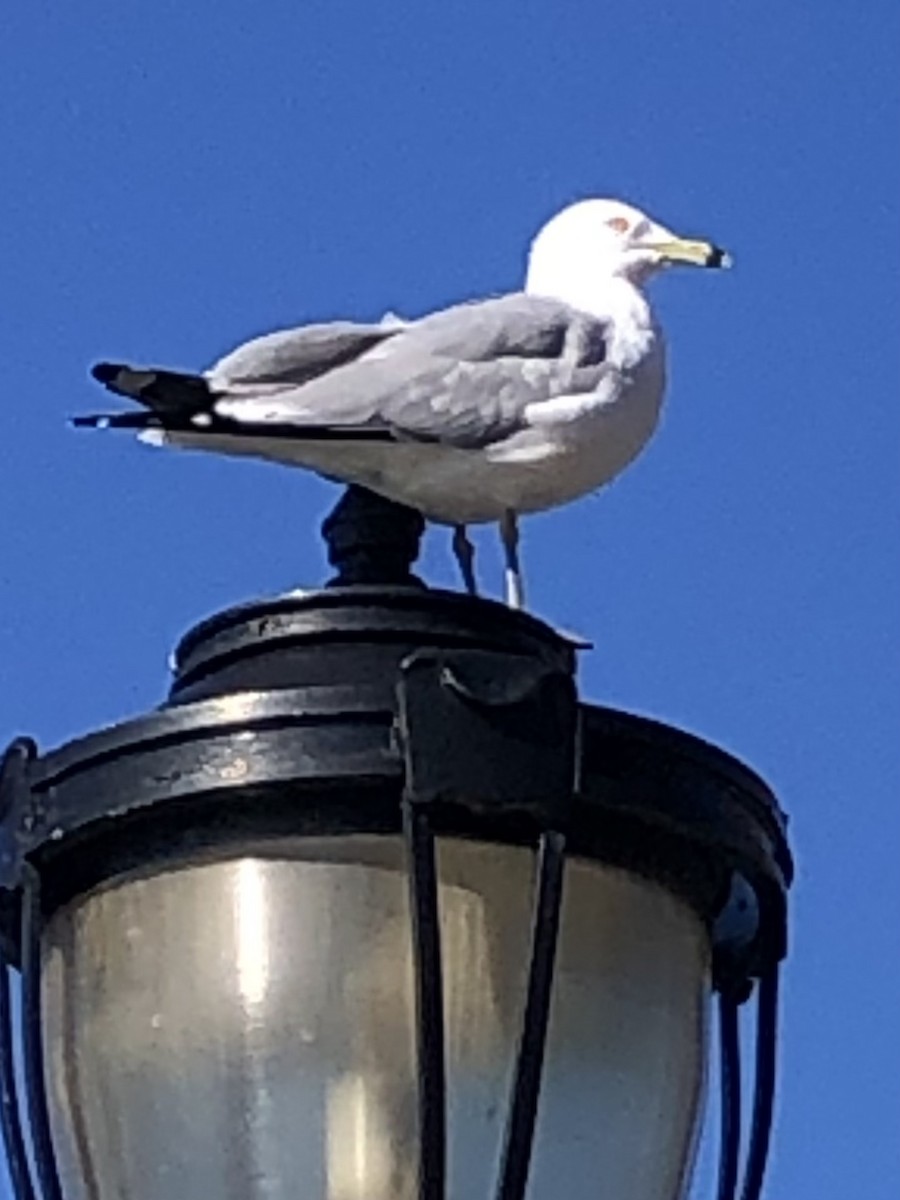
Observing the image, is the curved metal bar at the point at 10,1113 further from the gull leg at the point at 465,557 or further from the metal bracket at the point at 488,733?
the gull leg at the point at 465,557

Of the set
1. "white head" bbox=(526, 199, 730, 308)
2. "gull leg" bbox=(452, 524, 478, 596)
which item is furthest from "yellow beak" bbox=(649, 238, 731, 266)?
"gull leg" bbox=(452, 524, 478, 596)

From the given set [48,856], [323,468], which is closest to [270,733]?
[48,856]

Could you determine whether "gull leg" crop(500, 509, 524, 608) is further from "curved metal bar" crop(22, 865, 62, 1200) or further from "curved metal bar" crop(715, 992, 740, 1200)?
"curved metal bar" crop(22, 865, 62, 1200)

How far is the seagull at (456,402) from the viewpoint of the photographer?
3.45m

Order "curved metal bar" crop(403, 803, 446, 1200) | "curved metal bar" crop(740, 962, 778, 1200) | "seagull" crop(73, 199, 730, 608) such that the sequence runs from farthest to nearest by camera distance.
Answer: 1. "seagull" crop(73, 199, 730, 608)
2. "curved metal bar" crop(740, 962, 778, 1200)
3. "curved metal bar" crop(403, 803, 446, 1200)

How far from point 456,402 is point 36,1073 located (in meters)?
1.36

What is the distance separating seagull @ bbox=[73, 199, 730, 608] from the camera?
11.3ft

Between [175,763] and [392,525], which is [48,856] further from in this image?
[392,525]

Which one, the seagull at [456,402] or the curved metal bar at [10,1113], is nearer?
the curved metal bar at [10,1113]

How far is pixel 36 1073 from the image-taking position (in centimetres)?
279

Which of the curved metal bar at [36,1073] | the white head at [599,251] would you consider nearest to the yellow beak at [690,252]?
the white head at [599,251]

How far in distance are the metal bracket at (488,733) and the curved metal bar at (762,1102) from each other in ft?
1.42

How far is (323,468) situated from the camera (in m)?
3.59

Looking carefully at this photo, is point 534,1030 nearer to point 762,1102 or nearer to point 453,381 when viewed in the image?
point 762,1102
